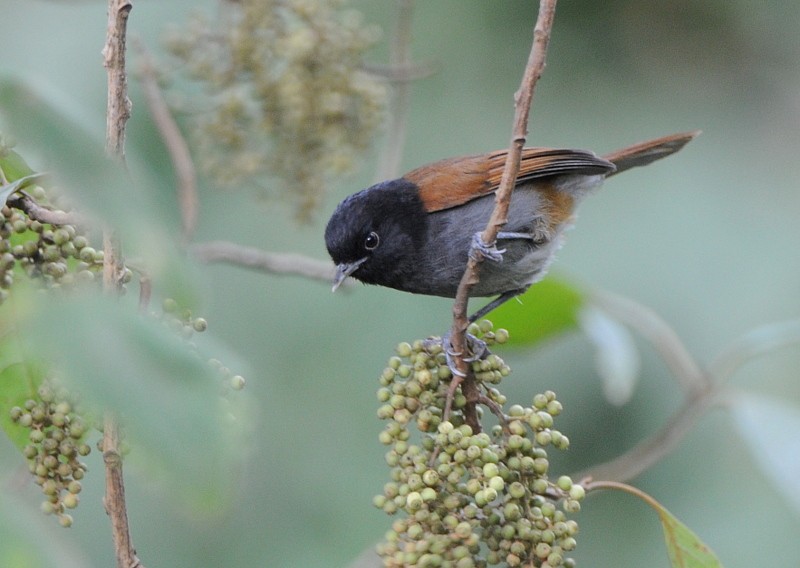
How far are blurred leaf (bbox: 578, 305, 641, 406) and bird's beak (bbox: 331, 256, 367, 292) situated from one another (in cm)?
83

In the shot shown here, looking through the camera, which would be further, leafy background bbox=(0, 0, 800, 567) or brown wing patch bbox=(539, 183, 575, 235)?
leafy background bbox=(0, 0, 800, 567)

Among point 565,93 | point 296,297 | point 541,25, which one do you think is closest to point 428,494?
point 541,25

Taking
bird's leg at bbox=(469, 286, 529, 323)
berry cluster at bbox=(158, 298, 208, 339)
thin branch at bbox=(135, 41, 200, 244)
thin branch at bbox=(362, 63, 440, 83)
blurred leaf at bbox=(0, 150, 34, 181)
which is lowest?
berry cluster at bbox=(158, 298, 208, 339)

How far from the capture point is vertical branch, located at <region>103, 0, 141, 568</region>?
5.02 ft

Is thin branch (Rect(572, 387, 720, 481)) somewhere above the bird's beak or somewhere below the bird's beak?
below

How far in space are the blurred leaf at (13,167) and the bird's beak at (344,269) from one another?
4.52 ft

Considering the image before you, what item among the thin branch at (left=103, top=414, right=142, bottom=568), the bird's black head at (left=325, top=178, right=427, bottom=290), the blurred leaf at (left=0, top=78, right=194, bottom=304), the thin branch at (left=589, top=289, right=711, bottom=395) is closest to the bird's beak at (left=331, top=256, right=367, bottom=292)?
the bird's black head at (left=325, top=178, right=427, bottom=290)

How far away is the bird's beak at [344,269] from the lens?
3.40m

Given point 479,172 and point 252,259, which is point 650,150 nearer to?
point 479,172

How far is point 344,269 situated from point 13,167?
4.84ft

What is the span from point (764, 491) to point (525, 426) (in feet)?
11.7

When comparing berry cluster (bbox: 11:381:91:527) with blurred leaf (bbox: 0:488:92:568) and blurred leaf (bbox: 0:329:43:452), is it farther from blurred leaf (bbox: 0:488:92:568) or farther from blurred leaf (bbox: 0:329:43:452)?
blurred leaf (bbox: 0:488:92:568)

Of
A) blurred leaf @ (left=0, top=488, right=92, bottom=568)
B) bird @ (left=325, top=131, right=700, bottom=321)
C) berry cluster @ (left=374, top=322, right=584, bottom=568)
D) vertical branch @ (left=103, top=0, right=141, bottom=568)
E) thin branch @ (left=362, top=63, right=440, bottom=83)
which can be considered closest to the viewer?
blurred leaf @ (left=0, top=488, right=92, bottom=568)

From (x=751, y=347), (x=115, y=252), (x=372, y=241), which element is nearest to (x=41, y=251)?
(x=115, y=252)
